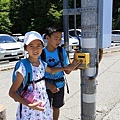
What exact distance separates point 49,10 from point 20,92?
3282 centimetres

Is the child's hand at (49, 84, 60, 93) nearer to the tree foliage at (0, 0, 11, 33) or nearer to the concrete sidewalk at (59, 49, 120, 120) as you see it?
the concrete sidewalk at (59, 49, 120, 120)

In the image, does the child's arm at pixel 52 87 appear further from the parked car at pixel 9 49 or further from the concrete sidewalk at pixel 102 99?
the parked car at pixel 9 49

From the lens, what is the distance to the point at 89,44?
2701 millimetres

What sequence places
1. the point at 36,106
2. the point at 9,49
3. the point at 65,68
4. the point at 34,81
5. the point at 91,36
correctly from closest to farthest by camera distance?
the point at 36,106 < the point at 34,81 < the point at 91,36 < the point at 65,68 < the point at 9,49

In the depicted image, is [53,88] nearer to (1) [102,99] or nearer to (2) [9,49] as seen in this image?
(1) [102,99]

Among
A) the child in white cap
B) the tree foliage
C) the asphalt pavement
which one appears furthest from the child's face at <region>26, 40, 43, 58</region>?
the tree foliage

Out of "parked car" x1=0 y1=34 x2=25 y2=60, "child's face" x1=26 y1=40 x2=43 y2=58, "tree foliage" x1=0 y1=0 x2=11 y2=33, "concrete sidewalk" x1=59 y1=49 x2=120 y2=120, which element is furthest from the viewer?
Result: "tree foliage" x1=0 y1=0 x2=11 y2=33

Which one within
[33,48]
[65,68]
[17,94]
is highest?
[33,48]

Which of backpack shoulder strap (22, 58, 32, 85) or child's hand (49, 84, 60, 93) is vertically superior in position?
backpack shoulder strap (22, 58, 32, 85)

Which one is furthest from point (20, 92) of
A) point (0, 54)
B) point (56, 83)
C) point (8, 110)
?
point (0, 54)

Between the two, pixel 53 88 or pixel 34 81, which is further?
pixel 53 88

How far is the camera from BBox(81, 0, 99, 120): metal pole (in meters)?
2.65

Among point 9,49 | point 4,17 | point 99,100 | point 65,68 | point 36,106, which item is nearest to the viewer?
point 36,106

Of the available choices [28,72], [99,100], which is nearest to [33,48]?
[28,72]
